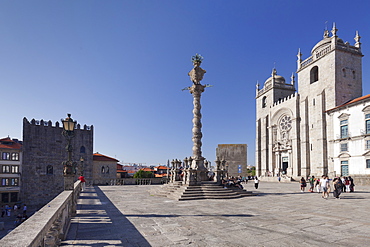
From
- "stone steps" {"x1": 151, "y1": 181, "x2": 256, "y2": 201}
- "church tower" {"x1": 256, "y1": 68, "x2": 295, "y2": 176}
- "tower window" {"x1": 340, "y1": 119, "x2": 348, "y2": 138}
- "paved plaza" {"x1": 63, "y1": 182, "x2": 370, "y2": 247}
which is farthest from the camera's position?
"church tower" {"x1": 256, "y1": 68, "x2": 295, "y2": 176}

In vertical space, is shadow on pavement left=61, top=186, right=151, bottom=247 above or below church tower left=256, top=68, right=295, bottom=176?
below

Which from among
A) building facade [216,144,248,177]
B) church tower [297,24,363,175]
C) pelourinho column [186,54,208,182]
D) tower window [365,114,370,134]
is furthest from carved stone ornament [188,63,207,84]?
building facade [216,144,248,177]

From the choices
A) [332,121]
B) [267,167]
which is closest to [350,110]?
[332,121]

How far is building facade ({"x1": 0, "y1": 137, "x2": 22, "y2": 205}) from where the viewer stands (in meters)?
41.4

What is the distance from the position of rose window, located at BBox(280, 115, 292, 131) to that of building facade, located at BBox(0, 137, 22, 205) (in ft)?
151

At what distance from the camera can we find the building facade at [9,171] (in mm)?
41406

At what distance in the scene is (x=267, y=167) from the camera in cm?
4784

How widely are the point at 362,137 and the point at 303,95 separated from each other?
41.4 ft

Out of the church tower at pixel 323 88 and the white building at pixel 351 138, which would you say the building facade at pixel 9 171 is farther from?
the white building at pixel 351 138

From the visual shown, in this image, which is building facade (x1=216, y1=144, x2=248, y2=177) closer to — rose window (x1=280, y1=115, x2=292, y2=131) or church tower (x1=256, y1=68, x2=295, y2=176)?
church tower (x1=256, y1=68, x2=295, y2=176)

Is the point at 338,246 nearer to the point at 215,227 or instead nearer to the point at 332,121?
the point at 215,227

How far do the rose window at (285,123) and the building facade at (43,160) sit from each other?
33005 mm

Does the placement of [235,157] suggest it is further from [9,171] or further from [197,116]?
[9,171]

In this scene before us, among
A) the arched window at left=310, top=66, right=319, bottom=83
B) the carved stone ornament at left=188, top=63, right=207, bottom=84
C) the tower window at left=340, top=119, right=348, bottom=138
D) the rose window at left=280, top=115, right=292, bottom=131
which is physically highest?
the arched window at left=310, top=66, right=319, bottom=83
